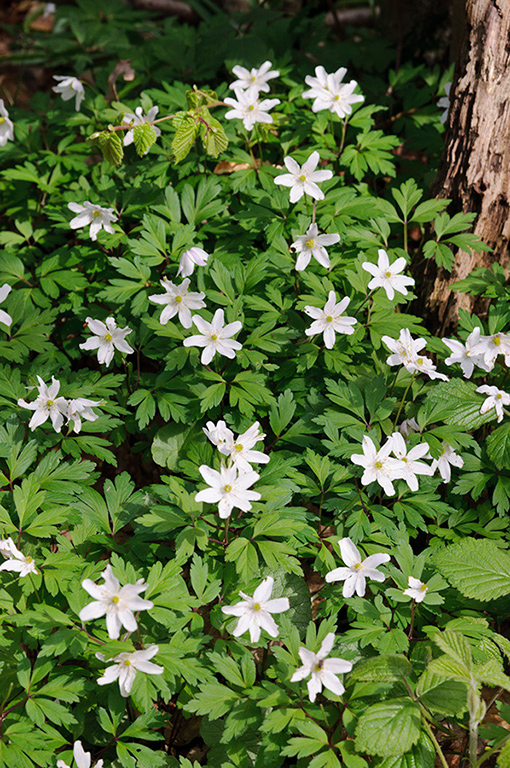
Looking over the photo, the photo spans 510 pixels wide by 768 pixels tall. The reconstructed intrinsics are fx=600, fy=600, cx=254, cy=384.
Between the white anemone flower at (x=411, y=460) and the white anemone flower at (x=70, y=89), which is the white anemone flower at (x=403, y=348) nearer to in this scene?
the white anemone flower at (x=411, y=460)

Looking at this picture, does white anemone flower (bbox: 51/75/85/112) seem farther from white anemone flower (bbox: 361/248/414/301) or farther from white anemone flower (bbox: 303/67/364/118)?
white anemone flower (bbox: 361/248/414/301)

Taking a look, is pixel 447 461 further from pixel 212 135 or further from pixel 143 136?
pixel 143 136

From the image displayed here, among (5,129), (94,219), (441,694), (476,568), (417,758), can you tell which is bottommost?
(417,758)

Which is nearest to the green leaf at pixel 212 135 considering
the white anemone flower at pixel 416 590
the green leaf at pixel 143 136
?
the green leaf at pixel 143 136

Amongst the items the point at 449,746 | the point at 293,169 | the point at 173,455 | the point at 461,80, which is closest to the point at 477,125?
the point at 461,80

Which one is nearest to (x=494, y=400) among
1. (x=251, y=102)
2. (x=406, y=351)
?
(x=406, y=351)

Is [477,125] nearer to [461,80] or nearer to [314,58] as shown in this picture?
[461,80]

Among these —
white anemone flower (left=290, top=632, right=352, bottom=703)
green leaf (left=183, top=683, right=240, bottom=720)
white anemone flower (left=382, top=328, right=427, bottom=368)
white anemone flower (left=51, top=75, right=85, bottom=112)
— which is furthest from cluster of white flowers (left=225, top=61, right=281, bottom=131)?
green leaf (left=183, top=683, right=240, bottom=720)

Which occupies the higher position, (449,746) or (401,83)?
(401,83)
